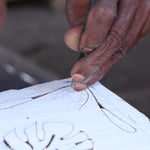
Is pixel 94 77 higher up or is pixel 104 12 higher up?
pixel 104 12

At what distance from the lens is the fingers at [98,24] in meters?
0.63

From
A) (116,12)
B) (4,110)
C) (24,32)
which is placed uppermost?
(116,12)

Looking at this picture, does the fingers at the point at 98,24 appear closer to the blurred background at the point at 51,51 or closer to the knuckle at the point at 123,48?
the knuckle at the point at 123,48

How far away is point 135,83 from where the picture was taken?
1.87 m

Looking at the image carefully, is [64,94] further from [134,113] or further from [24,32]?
[24,32]

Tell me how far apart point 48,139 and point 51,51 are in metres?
1.69

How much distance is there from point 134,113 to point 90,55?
132mm

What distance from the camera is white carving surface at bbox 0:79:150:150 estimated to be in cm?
52

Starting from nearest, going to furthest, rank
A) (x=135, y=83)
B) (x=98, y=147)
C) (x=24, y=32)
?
(x=98, y=147) < (x=135, y=83) < (x=24, y=32)

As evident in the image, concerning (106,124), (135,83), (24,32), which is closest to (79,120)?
(106,124)

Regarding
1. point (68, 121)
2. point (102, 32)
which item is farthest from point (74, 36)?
point (68, 121)

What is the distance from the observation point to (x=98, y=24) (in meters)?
0.64

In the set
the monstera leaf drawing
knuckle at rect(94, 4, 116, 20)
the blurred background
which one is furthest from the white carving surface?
the blurred background

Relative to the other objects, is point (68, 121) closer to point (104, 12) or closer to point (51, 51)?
point (104, 12)
